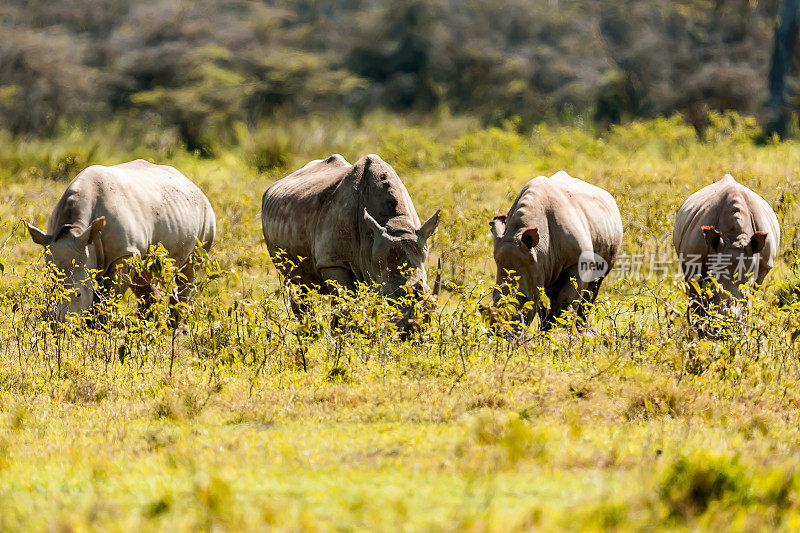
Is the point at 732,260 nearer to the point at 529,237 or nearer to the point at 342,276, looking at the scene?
the point at 529,237

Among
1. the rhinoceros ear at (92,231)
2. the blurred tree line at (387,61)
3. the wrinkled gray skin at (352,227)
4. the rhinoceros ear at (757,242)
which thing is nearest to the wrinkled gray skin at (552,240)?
the wrinkled gray skin at (352,227)

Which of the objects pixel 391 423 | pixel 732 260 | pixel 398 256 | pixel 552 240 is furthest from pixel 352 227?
pixel 732 260

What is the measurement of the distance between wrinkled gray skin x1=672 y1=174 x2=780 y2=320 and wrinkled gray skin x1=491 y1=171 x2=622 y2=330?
912 mm

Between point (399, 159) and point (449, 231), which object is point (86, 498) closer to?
point (449, 231)

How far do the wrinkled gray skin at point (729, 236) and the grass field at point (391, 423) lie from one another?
858 mm

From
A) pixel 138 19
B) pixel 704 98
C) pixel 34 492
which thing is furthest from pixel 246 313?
pixel 138 19

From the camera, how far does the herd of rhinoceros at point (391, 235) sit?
9.16 m

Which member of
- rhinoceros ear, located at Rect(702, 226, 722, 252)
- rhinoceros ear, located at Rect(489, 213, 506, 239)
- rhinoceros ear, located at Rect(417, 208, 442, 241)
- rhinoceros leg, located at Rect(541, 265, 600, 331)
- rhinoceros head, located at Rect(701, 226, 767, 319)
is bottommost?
rhinoceros leg, located at Rect(541, 265, 600, 331)

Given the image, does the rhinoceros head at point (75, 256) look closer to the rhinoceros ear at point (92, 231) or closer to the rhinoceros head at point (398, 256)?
the rhinoceros ear at point (92, 231)

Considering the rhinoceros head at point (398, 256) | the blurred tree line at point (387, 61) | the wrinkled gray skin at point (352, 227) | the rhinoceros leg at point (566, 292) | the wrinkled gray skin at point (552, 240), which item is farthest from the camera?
the blurred tree line at point (387, 61)

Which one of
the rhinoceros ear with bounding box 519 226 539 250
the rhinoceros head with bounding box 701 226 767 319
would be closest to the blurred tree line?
the rhinoceros ear with bounding box 519 226 539 250

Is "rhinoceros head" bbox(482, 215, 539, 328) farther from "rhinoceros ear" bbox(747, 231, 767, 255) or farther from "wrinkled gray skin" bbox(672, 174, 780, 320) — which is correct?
"rhinoceros ear" bbox(747, 231, 767, 255)

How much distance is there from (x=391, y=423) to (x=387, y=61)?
127 feet

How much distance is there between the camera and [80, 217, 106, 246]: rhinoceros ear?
9367mm
